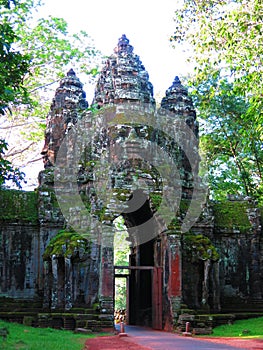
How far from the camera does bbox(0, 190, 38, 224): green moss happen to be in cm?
1759

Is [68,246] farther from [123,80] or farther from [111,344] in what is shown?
[123,80]

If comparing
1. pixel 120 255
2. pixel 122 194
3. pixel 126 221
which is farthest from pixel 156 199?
pixel 120 255

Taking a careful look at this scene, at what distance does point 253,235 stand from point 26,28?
525 inches

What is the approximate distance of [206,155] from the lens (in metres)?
28.4

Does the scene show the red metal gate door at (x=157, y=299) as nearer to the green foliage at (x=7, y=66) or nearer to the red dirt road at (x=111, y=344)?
the red dirt road at (x=111, y=344)

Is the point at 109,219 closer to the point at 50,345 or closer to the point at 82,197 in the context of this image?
the point at 82,197

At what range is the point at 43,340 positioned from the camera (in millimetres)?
11469

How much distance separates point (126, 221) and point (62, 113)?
488cm

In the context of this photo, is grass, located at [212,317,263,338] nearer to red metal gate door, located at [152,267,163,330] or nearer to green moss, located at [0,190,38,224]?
red metal gate door, located at [152,267,163,330]

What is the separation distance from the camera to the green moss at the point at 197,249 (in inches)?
639

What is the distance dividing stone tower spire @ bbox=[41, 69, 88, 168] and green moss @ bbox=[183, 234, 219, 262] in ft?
21.4

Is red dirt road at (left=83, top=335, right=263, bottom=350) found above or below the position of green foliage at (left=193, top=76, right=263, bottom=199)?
below

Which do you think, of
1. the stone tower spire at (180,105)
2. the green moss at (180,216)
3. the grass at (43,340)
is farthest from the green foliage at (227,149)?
the grass at (43,340)

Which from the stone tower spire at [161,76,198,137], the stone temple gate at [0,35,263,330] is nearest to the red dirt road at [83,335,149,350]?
the stone temple gate at [0,35,263,330]
